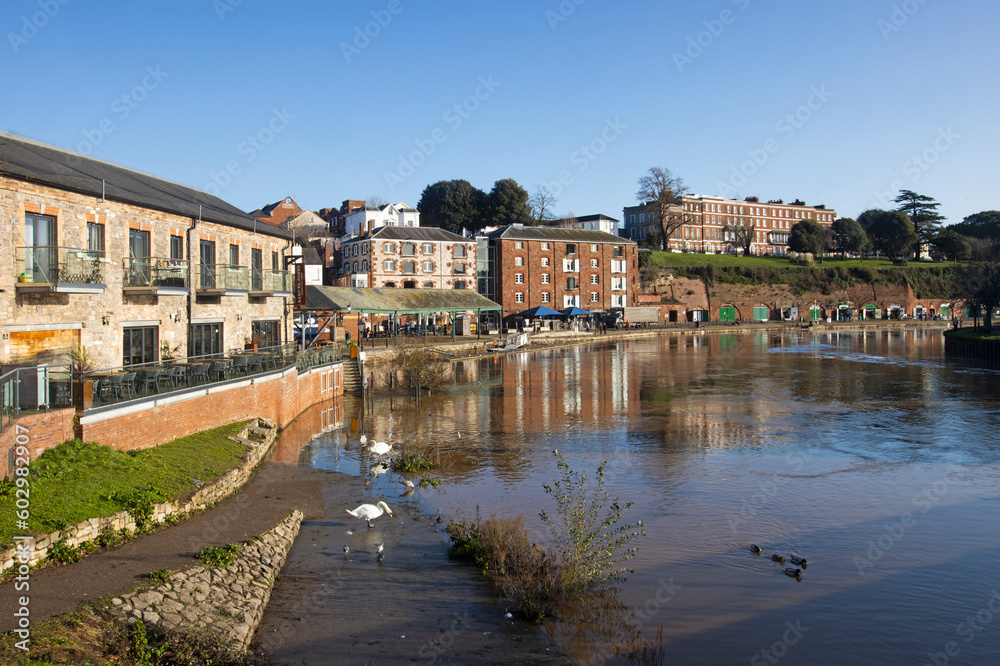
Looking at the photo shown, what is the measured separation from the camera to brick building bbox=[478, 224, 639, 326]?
71438 millimetres

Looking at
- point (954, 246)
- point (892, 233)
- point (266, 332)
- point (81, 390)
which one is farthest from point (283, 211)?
point (954, 246)

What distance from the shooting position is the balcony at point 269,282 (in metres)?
26.4

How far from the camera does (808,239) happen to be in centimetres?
10806

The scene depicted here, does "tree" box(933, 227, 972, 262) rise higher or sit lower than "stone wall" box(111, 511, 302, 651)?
higher

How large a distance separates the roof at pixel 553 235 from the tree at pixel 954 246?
65231mm

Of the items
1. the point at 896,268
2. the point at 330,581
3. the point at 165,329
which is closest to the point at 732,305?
the point at 896,268

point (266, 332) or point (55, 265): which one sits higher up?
point (55, 265)

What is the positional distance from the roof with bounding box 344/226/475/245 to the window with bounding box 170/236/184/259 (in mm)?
39935

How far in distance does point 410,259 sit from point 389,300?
1982 cm

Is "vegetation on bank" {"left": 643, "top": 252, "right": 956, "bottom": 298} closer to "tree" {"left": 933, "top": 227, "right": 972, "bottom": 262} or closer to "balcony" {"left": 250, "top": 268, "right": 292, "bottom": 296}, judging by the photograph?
"tree" {"left": 933, "top": 227, "right": 972, "bottom": 262}

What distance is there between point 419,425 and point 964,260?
115 m

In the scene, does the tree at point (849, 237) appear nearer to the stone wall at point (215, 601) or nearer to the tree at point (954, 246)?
the tree at point (954, 246)

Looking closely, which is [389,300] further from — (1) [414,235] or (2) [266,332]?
(1) [414,235]

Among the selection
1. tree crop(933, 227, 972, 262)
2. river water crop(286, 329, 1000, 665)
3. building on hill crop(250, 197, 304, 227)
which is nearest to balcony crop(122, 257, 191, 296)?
river water crop(286, 329, 1000, 665)
